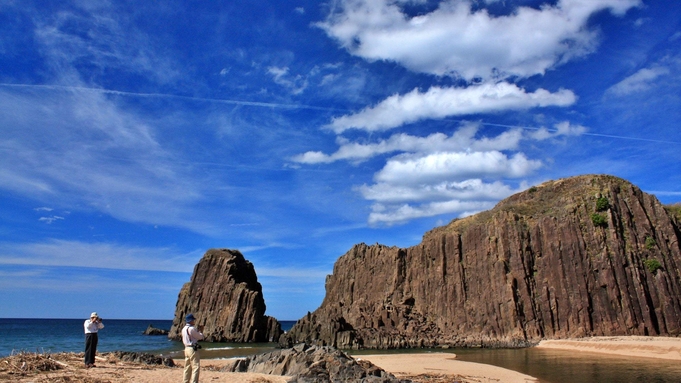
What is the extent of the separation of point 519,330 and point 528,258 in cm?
1233

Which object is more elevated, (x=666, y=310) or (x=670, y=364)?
(x=666, y=310)

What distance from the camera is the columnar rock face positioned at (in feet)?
214

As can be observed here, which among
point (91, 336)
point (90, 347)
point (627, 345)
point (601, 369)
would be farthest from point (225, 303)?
point (91, 336)

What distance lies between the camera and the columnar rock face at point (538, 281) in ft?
214

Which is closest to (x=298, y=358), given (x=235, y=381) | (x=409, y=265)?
(x=235, y=381)

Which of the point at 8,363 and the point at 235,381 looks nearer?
the point at 8,363

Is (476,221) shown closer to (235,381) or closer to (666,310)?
(666,310)

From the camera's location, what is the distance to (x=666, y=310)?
62438mm

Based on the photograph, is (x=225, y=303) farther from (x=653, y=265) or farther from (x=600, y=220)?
(x=653, y=265)

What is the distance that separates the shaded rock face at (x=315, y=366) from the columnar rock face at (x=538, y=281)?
44.3m

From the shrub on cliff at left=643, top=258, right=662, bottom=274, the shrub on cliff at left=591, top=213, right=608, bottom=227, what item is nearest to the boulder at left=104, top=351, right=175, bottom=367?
the shrub on cliff at left=643, top=258, right=662, bottom=274

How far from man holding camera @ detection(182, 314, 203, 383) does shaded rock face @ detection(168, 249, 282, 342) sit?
81.0m

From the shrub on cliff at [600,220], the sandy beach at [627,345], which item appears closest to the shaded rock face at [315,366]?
the sandy beach at [627,345]

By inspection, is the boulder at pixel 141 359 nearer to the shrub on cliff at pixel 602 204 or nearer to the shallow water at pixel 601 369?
the shallow water at pixel 601 369
